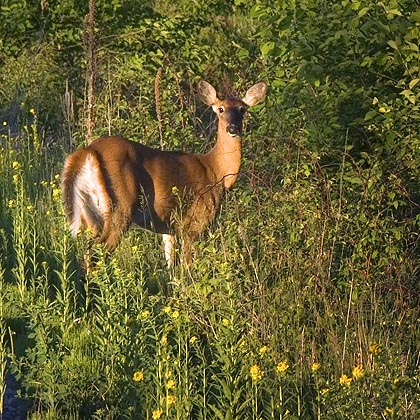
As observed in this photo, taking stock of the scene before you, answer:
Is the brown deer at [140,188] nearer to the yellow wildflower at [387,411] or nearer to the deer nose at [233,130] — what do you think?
the deer nose at [233,130]

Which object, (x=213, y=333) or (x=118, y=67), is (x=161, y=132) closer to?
(x=118, y=67)

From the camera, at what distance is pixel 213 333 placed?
582cm

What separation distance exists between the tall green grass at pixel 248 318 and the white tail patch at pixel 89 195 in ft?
0.62

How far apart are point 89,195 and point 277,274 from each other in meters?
2.12

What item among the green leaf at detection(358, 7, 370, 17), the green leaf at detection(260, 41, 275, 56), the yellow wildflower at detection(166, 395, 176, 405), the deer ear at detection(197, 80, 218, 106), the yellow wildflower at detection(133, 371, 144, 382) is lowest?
the yellow wildflower at detection(166, 395, 176, 405)

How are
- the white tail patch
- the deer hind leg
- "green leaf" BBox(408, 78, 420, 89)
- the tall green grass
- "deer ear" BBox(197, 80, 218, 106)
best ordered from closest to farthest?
the tall green grass → "green leaf" BBox(408, 78, 420, 89) → the white tail patch → the deer hind leg → "deer ear" BBox(197, 80, 218, 106)

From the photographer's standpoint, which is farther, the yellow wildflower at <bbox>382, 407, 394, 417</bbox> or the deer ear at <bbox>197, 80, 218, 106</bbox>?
the deer ear at <bbox>197, 80, 218, 106</bbox>

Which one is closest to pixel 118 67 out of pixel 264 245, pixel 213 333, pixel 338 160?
pixel 338 160

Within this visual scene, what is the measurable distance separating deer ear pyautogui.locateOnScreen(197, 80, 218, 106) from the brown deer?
44cm

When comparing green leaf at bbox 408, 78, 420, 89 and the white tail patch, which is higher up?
green leaf at bbox 408, 78, 420, 89

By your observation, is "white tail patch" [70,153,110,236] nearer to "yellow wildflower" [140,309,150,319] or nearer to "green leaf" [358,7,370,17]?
"green leaf" [358,7,370,17]

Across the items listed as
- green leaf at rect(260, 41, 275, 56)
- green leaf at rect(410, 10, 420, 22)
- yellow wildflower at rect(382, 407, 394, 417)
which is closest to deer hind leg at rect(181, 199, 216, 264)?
green leaf at rect(260, 41, 275, 56)

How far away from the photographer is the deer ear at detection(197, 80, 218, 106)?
393 inches

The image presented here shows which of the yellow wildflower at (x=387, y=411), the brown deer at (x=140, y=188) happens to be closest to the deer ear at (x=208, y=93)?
the brown deer at (x=140, y=188)
